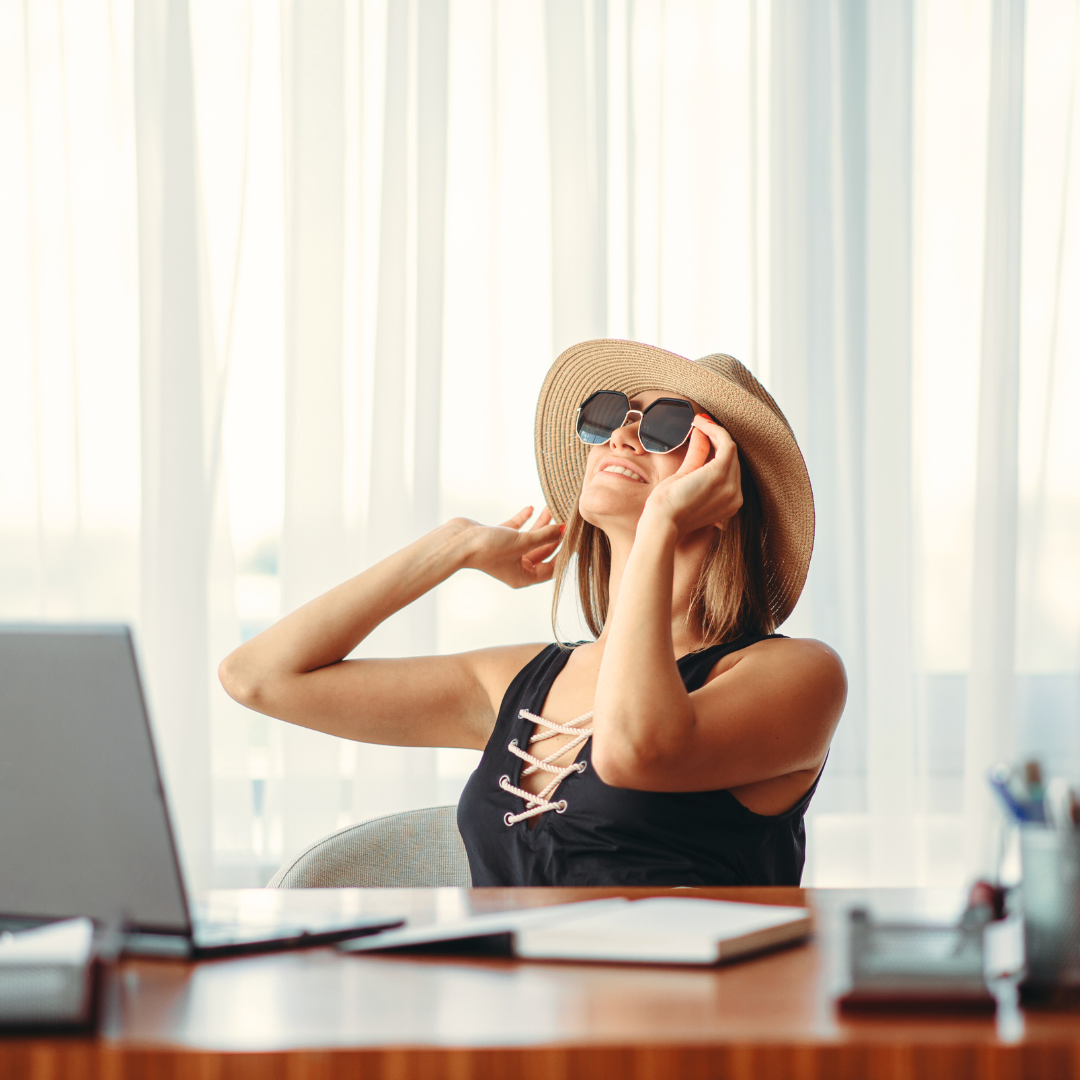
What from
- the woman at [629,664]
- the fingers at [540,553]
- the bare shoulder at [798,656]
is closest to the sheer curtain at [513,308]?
the fingers at [540,553]

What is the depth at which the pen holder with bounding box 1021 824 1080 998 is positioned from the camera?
618 millimetres

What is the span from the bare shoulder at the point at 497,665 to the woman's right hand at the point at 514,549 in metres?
0.13

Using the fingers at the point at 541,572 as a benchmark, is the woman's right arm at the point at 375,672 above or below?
below

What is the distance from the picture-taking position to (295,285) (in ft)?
7.92

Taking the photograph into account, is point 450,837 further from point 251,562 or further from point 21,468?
point 21,468

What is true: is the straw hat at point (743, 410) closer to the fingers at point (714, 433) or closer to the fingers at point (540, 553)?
the fingers at point (714, 433)

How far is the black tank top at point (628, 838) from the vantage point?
1.31 meters

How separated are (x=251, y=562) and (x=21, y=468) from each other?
1.90 ft

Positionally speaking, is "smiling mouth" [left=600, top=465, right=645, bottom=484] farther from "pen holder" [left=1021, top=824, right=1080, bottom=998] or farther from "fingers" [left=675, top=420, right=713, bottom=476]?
"pen holder" [left=1021, top=824, right=1080, bottom=998]

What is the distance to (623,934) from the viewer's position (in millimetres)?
730

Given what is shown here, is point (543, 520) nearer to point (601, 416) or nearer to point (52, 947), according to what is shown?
point (601, 416)

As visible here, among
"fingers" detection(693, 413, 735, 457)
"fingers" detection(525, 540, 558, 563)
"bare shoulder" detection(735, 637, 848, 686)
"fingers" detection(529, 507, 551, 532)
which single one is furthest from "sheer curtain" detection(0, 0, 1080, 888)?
"bare shoulder" detection(735, 637, 848, 686)

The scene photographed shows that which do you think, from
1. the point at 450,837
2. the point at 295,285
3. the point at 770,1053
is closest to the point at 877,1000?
the point at 770,1053

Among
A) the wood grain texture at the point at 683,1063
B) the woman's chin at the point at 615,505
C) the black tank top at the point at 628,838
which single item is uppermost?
the woman's chin at the point at 615,505
